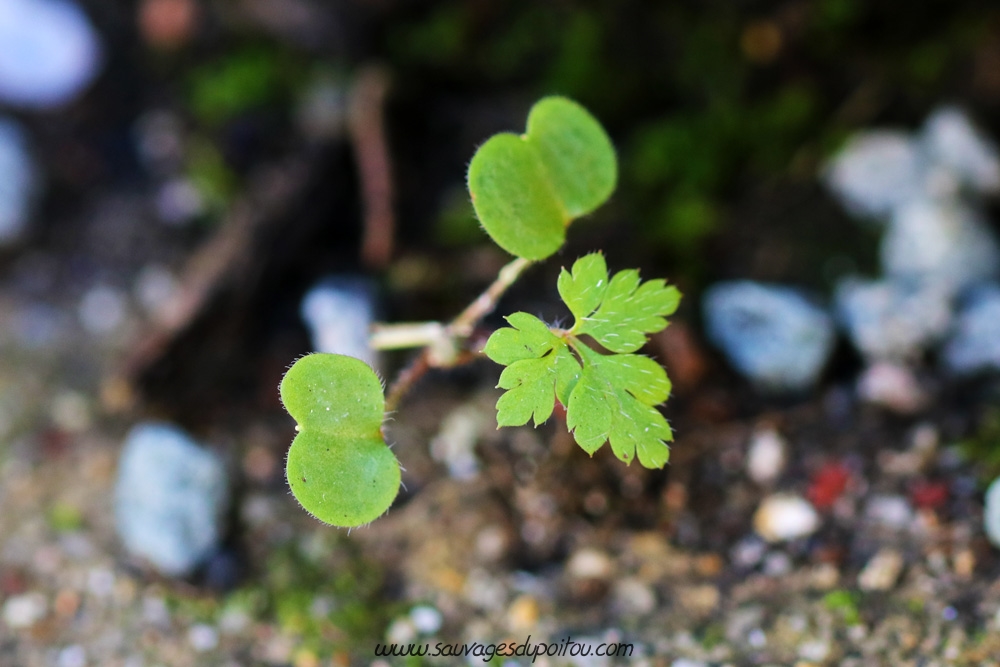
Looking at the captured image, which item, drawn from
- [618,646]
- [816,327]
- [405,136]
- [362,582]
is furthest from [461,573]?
[405,136]

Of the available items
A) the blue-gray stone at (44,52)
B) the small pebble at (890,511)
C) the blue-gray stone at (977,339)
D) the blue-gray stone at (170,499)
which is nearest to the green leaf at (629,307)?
the small pebble at (890,511)

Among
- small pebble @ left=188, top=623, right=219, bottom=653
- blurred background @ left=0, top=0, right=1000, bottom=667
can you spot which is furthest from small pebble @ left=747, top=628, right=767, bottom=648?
small pebble @ left=188, top=623, right=219, bottom=653

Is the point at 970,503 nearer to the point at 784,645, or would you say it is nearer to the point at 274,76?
the point at 784,645

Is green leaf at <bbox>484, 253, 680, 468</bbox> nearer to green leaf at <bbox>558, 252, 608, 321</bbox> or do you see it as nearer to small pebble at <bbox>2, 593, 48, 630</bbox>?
green leaf at <bbox>558, 252, 608, 321</bbox>

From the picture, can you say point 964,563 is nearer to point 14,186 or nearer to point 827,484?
point 827,484

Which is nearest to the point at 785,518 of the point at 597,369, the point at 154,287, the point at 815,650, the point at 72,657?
the point at 815,650

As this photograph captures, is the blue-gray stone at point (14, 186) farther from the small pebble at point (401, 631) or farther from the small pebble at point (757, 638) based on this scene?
the small pebble at point (757, 638)
